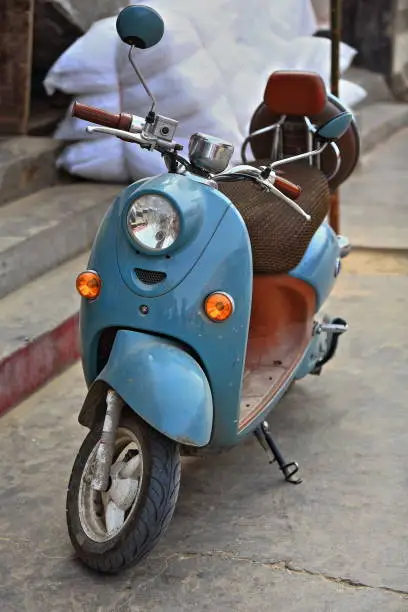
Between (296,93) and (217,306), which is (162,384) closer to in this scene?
(217,306)

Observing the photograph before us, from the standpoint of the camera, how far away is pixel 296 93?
11.5 feet

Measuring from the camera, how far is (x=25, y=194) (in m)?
5.20

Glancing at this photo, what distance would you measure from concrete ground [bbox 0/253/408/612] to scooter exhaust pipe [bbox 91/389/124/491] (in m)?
0.26

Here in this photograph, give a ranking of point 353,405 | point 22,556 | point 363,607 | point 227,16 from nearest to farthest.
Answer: point 363,607
point 22,556
point 353,405
point 227,16

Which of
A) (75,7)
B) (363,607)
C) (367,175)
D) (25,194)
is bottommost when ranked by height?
(367,175)

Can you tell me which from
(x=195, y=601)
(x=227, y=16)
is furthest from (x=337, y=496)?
(x=227, y=16)

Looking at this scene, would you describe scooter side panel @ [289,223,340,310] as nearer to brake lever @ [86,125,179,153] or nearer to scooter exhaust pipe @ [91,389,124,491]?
brake lever @ [86,125,179,153]

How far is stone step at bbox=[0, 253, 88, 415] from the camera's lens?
3.54m

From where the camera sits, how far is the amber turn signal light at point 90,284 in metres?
2.58

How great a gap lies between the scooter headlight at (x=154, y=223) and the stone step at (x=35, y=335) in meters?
1.20

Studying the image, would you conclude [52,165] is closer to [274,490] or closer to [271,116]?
[271,116]

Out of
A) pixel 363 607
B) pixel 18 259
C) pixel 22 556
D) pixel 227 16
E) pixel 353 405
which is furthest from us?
pixel 227 16

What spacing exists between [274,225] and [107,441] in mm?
948

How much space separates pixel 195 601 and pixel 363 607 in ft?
1.40
